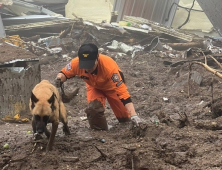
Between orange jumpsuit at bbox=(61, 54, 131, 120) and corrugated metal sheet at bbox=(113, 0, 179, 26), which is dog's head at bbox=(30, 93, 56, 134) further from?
corrugated metal sheet at bbox=(113, 0, 179, 26)

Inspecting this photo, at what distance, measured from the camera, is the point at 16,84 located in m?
6.41

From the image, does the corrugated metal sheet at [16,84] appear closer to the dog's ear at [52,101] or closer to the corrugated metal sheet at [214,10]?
the dog's ear at [52,101]

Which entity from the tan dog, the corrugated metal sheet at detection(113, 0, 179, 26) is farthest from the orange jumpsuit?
the corrugated metal sheet at detection(113, 0, 179, 26)

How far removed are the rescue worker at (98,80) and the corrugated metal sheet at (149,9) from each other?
11320 mm

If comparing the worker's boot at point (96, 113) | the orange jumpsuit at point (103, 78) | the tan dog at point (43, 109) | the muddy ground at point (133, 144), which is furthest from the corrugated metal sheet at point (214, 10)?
the tan dog at point (43, 109)

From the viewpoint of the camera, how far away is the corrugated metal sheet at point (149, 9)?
54.2 feet

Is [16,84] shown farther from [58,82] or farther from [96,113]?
[96,113]

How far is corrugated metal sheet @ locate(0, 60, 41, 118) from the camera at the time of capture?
6.28m

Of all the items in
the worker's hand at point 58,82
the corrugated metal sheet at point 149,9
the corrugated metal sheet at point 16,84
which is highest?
the corrugated metal sheet at point 149,9

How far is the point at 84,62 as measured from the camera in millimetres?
4688

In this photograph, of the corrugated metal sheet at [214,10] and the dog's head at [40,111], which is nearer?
the dog's head at [40,111]

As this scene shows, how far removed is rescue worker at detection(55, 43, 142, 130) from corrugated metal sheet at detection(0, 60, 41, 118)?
58.3 inches

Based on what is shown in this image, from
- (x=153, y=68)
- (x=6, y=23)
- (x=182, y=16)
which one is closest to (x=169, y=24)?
(x=182, y=16)

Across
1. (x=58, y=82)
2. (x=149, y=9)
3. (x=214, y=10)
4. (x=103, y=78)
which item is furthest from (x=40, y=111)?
(x=149, y=9)
